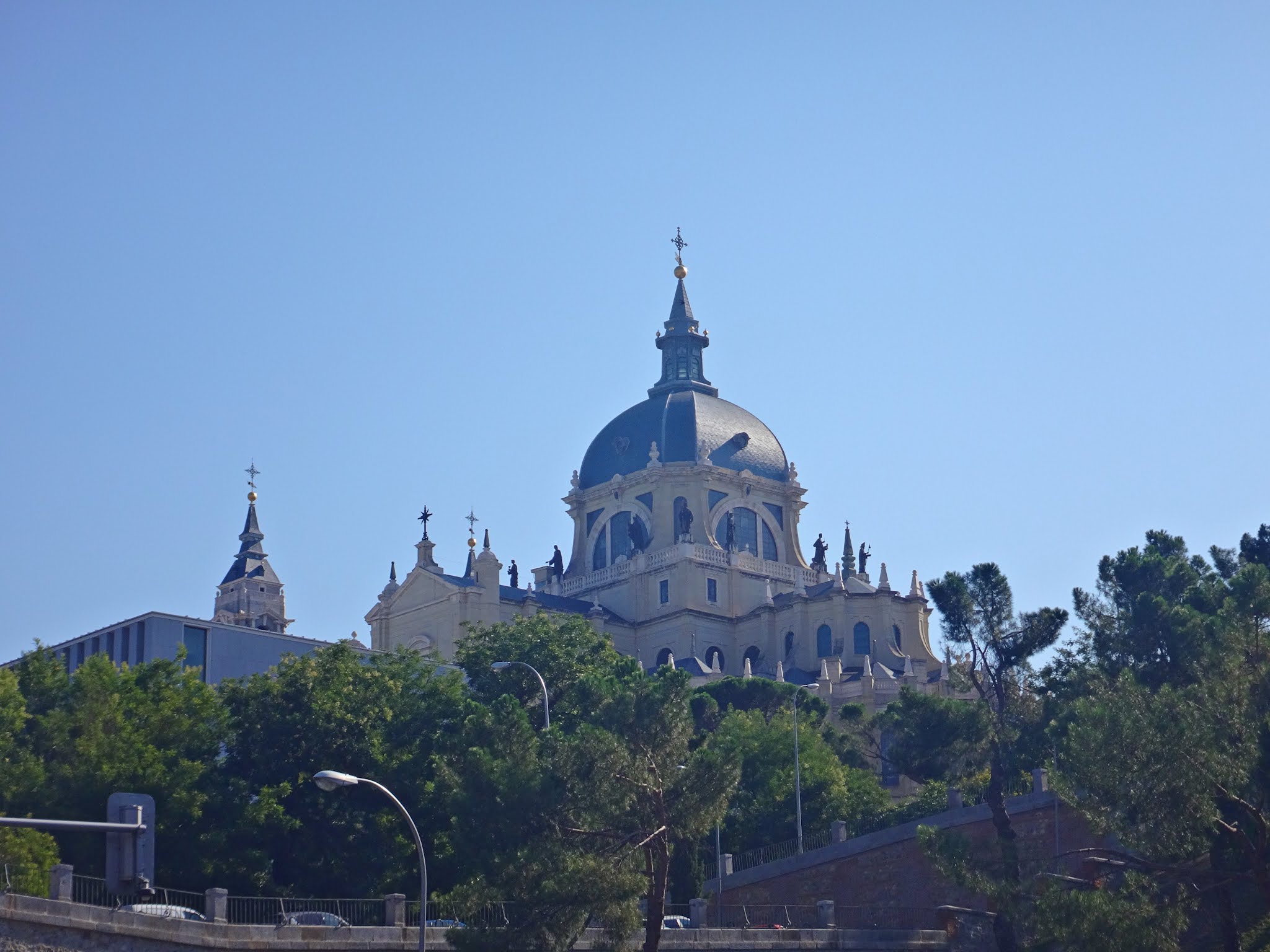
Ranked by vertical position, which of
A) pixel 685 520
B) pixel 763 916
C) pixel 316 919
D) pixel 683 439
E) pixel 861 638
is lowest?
pixel 316 919

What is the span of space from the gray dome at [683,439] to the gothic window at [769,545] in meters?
3.33

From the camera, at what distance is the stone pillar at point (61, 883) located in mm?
41000

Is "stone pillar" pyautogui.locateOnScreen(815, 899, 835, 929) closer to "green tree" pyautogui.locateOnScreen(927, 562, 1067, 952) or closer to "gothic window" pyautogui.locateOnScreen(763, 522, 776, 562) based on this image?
"green tree" pyautogui.locateOnScreen(927, 562, 1067, 952)

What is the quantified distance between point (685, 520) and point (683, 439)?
5439 millimetres

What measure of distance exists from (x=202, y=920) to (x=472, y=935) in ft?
18.9

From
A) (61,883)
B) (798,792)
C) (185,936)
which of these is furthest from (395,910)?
(798,792)

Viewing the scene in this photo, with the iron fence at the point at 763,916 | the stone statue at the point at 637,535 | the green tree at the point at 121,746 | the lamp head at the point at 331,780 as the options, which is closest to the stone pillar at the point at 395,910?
the green tree at the point at 121,746

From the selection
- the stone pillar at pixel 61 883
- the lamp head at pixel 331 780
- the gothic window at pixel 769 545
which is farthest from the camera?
the gothic window at pixel 769 545

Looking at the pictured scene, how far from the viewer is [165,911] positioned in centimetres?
4262

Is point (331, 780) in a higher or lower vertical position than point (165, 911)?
higher

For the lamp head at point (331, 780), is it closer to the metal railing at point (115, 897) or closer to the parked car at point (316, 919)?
the metal railing at point (115, 897)

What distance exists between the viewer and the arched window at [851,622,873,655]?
11719 cm

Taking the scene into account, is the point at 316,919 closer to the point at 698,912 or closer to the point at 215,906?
the point at 215,906

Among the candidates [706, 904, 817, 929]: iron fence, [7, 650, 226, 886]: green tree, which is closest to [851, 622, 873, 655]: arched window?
[706, 904, 817, 929]: iron fence
